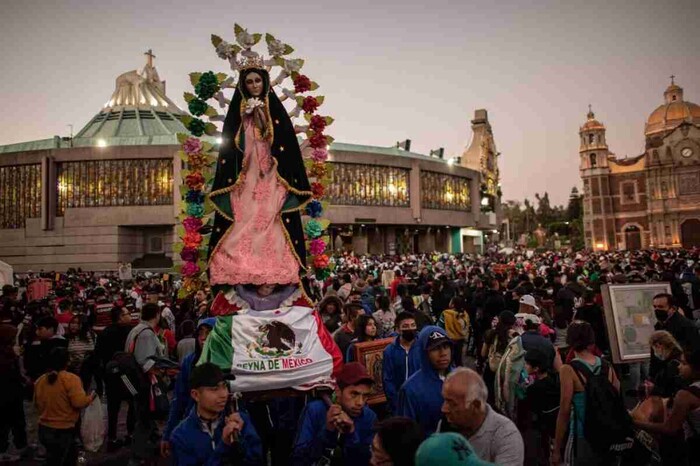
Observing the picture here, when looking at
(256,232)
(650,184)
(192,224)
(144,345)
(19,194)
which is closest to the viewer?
(256,232)

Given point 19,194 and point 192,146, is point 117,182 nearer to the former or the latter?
point 19,194

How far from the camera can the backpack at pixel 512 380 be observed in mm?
5488

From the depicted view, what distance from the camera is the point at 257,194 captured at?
561cm

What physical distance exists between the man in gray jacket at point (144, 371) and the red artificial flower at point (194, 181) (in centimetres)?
210

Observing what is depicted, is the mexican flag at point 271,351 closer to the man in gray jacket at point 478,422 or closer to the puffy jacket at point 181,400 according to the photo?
the puffy jacket at point 181,400

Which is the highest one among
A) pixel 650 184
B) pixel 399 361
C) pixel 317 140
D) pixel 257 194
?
pixel 650 184

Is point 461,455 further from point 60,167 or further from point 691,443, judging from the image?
point 60,167

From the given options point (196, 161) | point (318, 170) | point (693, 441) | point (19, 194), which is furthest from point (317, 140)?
point (19, 194)

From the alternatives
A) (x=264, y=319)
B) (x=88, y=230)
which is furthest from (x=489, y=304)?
(x=88, y=230)

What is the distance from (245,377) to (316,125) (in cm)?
323

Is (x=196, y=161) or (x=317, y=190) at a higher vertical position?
(x=196, y=161)

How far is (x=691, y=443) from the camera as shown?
12.9 feet

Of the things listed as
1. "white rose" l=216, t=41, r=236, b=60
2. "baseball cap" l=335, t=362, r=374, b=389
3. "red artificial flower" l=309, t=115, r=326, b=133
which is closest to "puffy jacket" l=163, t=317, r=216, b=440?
"baseball cap" l=335, t=362, r=374, b=389

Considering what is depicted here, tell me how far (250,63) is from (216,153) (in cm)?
112
